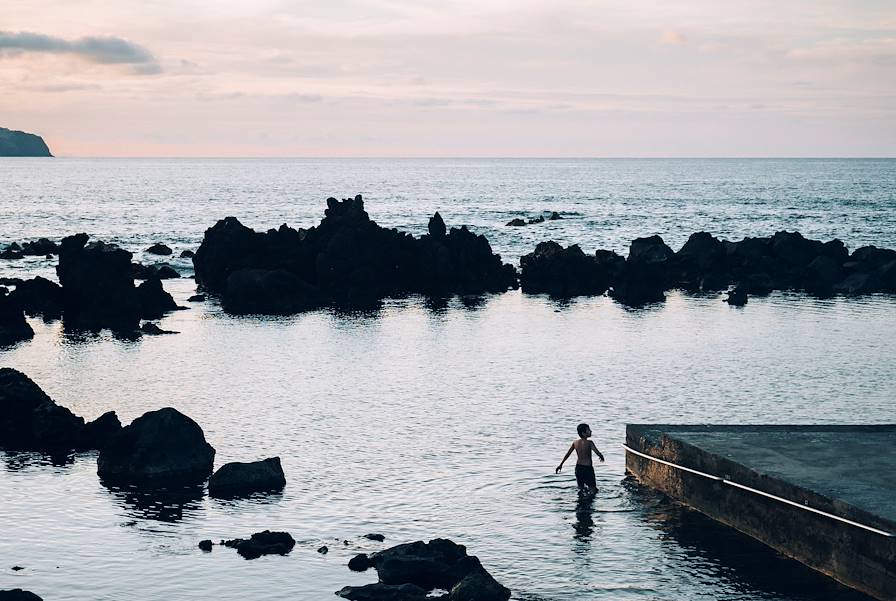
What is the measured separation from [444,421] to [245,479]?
29.8 ft

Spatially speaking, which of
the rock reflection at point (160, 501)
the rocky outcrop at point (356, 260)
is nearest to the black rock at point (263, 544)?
the rock reflection at point (160, 501)

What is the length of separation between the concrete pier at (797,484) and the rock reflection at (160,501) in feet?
34.2

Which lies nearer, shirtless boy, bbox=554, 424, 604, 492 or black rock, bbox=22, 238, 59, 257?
shirtless boy, bbox=554, 424, 604, 492

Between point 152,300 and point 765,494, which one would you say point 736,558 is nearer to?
point 765,494

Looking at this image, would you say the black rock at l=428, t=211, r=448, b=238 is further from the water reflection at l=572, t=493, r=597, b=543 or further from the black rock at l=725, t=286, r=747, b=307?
the water reflection at l=572, t=493, r=597, b=543

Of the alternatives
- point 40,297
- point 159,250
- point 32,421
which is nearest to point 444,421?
point 32,421

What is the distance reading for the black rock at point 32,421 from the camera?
100.0ft

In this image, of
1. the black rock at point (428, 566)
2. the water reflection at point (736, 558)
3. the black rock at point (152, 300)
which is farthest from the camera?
the black rock at point (152, 300)

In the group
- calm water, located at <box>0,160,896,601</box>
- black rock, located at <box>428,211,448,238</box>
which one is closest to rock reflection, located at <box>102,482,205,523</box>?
calm water, located at <box>0,160,896,601</box>

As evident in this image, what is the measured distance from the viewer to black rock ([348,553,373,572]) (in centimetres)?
2030

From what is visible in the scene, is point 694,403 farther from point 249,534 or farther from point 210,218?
point 210,218

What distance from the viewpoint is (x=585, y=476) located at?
25328 millimetres

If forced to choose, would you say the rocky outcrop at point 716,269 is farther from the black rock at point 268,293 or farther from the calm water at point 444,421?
the black rock at point 268,293

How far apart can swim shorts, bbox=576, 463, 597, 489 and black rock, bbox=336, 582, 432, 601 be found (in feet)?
24.0
